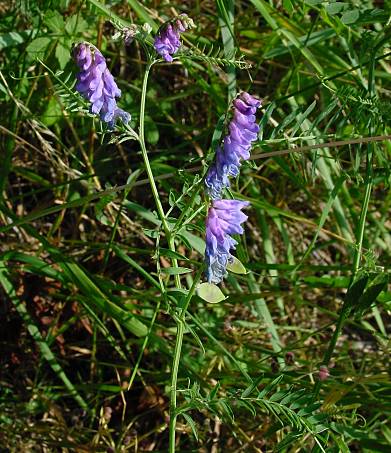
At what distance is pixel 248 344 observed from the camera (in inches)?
94.3

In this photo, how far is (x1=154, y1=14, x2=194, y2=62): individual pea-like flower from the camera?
1.46 m

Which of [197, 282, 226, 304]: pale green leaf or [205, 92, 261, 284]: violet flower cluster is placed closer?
[205, 92, 261, 284]: violet flower cluster

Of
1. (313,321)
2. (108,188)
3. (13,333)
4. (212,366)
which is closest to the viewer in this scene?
(108,188)

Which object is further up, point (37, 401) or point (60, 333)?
point (60, 333)

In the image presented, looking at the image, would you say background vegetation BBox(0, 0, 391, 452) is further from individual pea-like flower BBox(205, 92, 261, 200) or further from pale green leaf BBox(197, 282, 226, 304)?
individual pea-like flower BBox(205, 92, 261, 200)

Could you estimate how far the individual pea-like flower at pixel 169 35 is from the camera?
57.5 inches

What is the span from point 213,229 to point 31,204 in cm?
143

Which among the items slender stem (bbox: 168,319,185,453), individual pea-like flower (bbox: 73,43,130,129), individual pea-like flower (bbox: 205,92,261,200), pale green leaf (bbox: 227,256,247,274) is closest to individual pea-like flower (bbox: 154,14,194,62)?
individual pea-like flower (bbox: 73,43,130,129)

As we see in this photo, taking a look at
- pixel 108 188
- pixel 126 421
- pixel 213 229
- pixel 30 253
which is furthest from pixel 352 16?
pixel 126 421

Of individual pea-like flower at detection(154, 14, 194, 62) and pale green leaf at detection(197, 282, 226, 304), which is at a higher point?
individual pea-like flower at detection(154, 14, 194, 62)

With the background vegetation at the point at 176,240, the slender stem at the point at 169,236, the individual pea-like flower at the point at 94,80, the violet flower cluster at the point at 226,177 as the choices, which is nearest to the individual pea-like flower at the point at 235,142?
the violet flower cluster at the point at 226,177

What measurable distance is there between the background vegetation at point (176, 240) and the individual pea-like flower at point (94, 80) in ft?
2.03

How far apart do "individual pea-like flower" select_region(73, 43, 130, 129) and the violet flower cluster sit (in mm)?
275

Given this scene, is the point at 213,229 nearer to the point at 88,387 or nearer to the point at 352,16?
the point at 352,16
